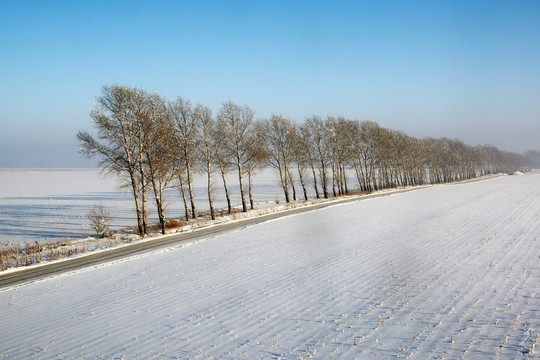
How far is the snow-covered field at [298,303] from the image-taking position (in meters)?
7.75

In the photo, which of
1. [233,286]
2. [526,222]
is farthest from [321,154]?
[233,286]

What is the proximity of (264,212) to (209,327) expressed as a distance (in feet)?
86.6

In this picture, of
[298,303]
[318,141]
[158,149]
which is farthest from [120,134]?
[318,141]

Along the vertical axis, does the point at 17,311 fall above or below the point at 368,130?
below

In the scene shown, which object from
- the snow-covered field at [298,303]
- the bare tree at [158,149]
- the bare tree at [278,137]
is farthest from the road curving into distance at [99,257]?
the bare tree at [278,137]

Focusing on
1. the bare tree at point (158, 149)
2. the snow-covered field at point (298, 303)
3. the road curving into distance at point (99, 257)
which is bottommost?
the snow-covered field at point (298, 303)

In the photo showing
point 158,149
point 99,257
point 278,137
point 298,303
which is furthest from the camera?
point 278,137

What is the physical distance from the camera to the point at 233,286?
1234 cm

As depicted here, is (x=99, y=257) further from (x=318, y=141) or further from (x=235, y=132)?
(x=318, y=141)

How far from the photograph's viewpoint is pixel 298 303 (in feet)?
33.8

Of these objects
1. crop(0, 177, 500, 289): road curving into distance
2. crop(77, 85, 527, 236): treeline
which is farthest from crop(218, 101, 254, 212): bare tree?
crop(0, 177, 500, 289): road curving into distance

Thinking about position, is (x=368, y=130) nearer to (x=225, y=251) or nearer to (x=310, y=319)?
(x=225, y=251)

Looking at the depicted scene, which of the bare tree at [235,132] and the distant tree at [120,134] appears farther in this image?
the bare tree at [235,132]

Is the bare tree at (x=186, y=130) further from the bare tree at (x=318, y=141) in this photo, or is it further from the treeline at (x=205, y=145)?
the bare tree at (x=318, y=141)
